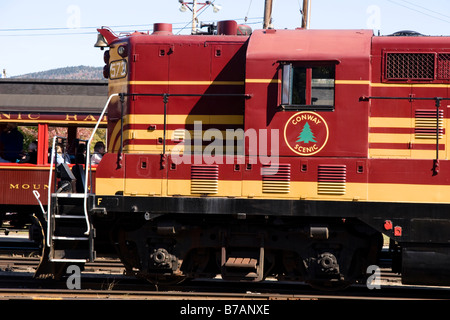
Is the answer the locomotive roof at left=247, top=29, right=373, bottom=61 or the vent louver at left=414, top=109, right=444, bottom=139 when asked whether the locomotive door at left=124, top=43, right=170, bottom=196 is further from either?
the vent louver at left=414, top=109, right=444, bottom=139

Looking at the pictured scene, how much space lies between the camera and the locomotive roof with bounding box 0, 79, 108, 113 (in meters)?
15.3

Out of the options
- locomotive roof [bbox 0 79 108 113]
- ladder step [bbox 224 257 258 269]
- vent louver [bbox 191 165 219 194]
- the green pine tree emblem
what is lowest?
ladder step [bbox 224 257 258 269]

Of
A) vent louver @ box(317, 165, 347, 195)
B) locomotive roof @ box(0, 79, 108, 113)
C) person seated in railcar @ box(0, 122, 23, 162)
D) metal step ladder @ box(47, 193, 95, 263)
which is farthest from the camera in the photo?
locomotive roof @ box(0, 79, 108, 113)

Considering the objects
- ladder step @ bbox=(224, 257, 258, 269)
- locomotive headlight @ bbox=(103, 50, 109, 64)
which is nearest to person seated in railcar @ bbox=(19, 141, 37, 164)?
locomotive headlight @ bbox=(103, 50, 109, 64)

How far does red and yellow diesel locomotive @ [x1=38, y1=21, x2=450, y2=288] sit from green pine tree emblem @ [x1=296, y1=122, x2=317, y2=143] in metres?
0.01

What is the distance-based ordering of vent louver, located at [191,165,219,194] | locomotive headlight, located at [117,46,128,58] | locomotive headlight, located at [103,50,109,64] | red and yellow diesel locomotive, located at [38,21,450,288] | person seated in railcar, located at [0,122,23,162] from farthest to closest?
person seated in railcar, located at [0,122,23,162], locomotive headlight, located at [103,50,109,64], locomotive headlight, located at [117,46,128,58], vent louver, located at [191,165,219,194], red and yellow diesel locomotive, located at [38,21,450,288]

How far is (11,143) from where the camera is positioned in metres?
15.2

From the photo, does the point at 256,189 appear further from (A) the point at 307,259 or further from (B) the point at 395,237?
(B) the point at 395,237

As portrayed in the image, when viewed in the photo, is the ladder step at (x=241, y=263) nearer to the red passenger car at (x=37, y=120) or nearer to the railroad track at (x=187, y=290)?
the railroad track at (x=187, y=290)

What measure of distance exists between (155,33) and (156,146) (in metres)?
2.00

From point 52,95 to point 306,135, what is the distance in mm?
8823

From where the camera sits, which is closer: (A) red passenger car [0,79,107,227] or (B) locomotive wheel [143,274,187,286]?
(B) locomotive wheel [143,274,187,286]

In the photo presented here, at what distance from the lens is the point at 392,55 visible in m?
9.30

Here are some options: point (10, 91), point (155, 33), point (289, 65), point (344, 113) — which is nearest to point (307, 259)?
point (344, 113)
